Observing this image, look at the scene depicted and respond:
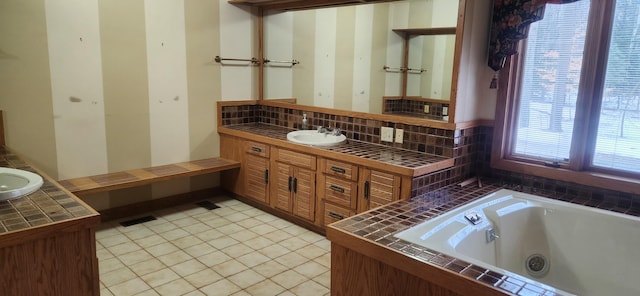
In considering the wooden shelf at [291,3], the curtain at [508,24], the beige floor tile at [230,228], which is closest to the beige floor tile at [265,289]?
the beige floor tile at [230,228]

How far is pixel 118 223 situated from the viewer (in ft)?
11.4

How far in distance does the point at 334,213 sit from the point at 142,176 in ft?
5.24

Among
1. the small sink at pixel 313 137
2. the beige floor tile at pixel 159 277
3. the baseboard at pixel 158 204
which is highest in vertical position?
the small sink at pixel 313 137

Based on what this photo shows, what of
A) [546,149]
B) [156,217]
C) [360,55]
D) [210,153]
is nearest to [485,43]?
[546,149]

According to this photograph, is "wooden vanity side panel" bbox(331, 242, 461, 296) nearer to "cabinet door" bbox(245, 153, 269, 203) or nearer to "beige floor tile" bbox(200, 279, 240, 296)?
"beige floor tile" bbox(200, 279, 240, 296)

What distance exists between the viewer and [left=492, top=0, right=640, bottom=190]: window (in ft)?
8.13

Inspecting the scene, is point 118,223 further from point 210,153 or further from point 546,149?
point 546,149

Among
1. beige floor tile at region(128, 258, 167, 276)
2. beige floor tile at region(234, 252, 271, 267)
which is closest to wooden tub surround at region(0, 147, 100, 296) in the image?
beige floor tile at region(128, 258, 167, 276)

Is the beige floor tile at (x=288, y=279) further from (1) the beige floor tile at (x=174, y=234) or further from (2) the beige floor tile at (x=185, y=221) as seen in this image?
(2) the beige floor tile at (x=185, y=221)

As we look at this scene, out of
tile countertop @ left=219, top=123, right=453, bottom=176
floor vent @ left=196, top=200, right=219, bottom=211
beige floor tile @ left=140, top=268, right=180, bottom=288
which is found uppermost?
tile countertop @ left=219, top=123, right=453, bottom=176

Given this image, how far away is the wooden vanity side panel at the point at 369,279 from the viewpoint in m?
1.74

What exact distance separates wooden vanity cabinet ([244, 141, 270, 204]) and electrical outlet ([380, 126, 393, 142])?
3.28ft

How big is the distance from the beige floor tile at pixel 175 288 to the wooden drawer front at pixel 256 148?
1418 mm

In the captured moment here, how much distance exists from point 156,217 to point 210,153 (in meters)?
0.81
